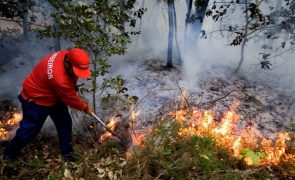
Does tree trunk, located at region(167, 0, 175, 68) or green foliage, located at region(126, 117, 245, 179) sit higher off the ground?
tree trunk, located at region(167, 0, 175, 68)

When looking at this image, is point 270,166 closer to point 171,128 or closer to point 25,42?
point 171,128

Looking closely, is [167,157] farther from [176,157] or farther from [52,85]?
[52,85]

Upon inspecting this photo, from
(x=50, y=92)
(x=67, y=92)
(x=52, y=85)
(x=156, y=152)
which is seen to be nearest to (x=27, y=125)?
(x=50, y=92)

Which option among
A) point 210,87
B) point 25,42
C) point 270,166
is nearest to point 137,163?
point 270,166

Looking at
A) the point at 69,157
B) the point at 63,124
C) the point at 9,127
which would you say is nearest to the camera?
the point at 63,124

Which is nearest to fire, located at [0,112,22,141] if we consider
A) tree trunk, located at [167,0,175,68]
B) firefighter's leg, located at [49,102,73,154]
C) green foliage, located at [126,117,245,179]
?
firefighter's leg, located at [49,102,73,154]

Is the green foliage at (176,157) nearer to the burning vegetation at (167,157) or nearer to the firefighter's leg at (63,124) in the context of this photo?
the burning vegetation at (167,157)

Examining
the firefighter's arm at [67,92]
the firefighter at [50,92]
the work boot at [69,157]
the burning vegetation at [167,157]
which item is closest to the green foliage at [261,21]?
the burning vegetation at [167,157]

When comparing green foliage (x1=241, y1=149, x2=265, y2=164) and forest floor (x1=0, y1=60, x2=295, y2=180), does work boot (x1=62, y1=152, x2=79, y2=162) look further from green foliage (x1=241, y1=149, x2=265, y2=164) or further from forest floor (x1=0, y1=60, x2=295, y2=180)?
green foliage (x1=241, y1=149, x2=265, y2=164)

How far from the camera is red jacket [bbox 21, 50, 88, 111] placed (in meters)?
4.23

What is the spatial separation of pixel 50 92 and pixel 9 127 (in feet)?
8.12

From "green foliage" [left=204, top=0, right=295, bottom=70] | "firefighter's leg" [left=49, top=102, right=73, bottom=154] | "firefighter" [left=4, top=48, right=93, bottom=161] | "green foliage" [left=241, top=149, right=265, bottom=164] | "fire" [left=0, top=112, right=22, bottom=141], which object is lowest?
"fire" [left=0, top=112, right=22, bottom=141]

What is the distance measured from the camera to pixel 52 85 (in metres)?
4.32

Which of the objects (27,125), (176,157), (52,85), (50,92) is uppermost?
(52,85)
